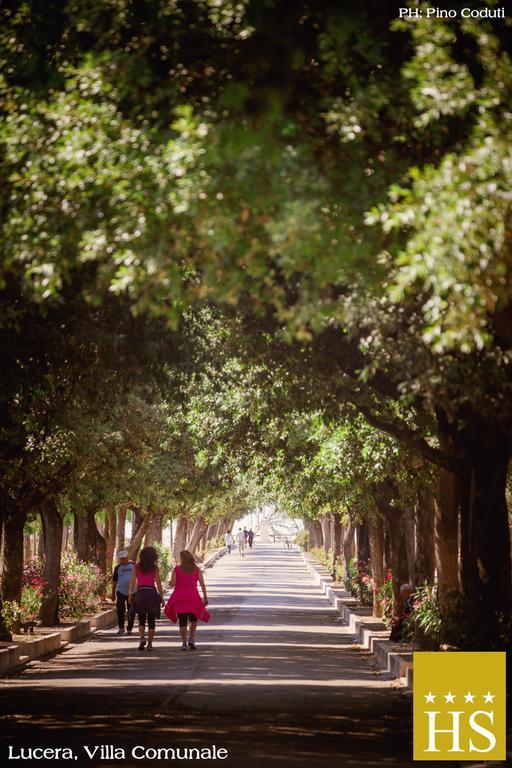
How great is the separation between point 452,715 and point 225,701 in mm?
3920

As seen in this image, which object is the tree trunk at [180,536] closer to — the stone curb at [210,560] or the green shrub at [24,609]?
the stone curb at [210,560]

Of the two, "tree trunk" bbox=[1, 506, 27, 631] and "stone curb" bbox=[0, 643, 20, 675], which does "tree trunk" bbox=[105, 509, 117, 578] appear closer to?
"tree trunk" bbox=[1, 506, 27, 631]

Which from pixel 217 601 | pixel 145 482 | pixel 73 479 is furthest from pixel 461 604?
pixel 217 601

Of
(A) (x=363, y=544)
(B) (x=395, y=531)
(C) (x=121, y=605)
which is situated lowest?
(A) (x=363, y=544)

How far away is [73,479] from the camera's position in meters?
24.3

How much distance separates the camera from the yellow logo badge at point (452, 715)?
427 inches

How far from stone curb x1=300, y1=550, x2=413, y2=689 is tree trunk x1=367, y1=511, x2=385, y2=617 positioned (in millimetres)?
457

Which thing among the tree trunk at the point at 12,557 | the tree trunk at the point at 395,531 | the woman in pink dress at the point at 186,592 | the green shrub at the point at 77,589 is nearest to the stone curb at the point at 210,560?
A: the green shrub at the point at 77,589

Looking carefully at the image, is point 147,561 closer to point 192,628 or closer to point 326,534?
point 192,628

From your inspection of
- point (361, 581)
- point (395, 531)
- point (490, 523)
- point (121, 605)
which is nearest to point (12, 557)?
point (121, 605)

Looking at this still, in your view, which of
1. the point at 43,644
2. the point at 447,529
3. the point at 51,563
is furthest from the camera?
the point at 51,563

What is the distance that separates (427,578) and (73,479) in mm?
7409

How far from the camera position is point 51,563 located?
27.2 meters

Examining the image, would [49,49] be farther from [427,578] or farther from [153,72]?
[427,578]
